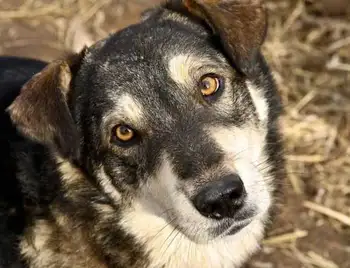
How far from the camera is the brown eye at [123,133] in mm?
3695

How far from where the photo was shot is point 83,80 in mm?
3850

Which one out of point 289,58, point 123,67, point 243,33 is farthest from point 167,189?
Result: point 289,58

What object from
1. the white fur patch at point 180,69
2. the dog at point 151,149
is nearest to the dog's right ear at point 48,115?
the dog at point 151,149

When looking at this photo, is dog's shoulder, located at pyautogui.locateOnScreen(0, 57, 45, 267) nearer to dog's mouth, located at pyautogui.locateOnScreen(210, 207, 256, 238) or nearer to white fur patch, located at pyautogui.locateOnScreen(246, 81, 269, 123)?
dog's mouth, located at pyautogui.locateOnScreen(210, 207, 256, 238)

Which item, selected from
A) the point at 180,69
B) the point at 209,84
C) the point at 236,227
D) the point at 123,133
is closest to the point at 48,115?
the point at 123,133

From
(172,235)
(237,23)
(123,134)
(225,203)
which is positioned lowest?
(172,235)

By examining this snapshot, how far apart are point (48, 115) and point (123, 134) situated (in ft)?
1.28

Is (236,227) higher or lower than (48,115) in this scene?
lower

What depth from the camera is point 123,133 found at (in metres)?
3.71

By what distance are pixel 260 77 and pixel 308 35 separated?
2.95 m

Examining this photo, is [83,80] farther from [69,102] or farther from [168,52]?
[168,52]

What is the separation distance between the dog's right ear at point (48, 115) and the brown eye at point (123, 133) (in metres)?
0.20

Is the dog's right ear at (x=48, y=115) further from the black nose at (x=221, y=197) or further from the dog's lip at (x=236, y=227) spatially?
the dog's lip at (x=236, y=227)

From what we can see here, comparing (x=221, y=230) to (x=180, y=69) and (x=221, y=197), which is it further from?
(x=180, y=69)
